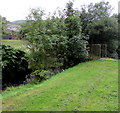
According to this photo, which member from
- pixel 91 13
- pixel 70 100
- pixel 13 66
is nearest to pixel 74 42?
pixel 91 13

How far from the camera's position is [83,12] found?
37.6ft

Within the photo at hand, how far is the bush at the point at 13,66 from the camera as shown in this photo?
715 centimetres

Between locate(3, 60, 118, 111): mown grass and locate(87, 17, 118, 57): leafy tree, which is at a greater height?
locate(87, 17, 118, 57): leafy tree

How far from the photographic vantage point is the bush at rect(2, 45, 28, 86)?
7.15m

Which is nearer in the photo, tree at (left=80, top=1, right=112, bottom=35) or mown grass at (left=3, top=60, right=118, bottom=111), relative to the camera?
mown grass at (left=3, top=60, right=118, bottom=111)

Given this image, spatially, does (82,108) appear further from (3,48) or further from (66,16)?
(66,16)

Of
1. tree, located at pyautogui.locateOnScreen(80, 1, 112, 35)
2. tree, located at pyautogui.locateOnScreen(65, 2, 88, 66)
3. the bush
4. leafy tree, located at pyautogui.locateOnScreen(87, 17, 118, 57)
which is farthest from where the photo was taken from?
tree, located at pyautogui.locateOnScreen(80, 1, 112, 35)

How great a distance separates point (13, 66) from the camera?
760 centimetres

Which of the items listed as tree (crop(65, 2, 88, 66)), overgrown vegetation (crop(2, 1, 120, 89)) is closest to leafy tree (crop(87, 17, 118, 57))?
overgrown vegetation (crop(2, 1, 120, 89))

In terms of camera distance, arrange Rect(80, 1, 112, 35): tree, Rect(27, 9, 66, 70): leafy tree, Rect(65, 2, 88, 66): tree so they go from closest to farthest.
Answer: Rect(27, 9, 66, 70): leafy tree
Rect(65, 2, 88, 66): tree
Rect(80, 1, 112, 35): tree

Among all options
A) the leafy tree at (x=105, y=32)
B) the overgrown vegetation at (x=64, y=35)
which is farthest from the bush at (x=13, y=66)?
the leafy tree at (x=105, y=32)

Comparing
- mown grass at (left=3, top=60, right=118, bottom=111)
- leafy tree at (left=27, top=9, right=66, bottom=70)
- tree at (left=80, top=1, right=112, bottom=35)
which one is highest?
tree at (left=80, top=1, right=112, bottom=35)

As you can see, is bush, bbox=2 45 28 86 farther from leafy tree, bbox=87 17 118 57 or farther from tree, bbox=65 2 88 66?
leafy tree, bbox=87 17 118 57

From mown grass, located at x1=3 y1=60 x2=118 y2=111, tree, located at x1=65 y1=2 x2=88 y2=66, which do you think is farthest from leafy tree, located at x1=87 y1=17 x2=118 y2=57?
mown grass, located at x1=3 y1=60 x2=118 y2=111
